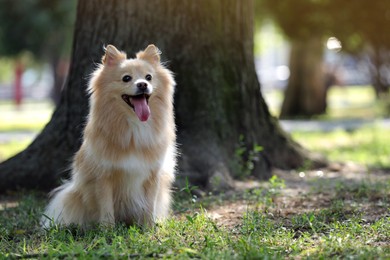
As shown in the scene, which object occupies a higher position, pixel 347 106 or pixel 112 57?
pixel 112 57

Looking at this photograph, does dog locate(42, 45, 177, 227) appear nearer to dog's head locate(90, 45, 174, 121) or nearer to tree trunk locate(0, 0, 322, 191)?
dog's head locate(90, 45, 174, 121)

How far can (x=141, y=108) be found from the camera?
509 cm

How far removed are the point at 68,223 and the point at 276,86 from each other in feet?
149

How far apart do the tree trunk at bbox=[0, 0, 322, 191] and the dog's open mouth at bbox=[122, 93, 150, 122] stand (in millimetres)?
1923

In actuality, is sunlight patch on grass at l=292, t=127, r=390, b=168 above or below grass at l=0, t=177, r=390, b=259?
below

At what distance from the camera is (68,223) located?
17.7ft

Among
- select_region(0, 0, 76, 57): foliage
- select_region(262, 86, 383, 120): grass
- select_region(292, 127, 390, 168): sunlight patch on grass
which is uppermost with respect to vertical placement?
select_region(0, 0, 76, 57): foliage

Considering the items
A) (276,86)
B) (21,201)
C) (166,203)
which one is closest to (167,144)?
(166,203)

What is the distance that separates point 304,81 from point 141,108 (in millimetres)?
15279

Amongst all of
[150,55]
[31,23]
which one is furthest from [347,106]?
[150,55]

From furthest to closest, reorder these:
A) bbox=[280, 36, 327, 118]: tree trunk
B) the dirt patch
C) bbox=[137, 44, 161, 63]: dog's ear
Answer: bbox=[280, 36, 327, 118]: tree trunk → the dirt patch → bbox=[137, 44, 161, 63]: dog's ear

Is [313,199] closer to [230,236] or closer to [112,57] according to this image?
[230,236]

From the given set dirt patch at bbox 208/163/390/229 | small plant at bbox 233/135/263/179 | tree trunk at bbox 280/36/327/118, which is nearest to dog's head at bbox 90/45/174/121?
dirt patch at bbox 208/163/390/229

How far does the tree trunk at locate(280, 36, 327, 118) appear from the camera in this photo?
19.8m
